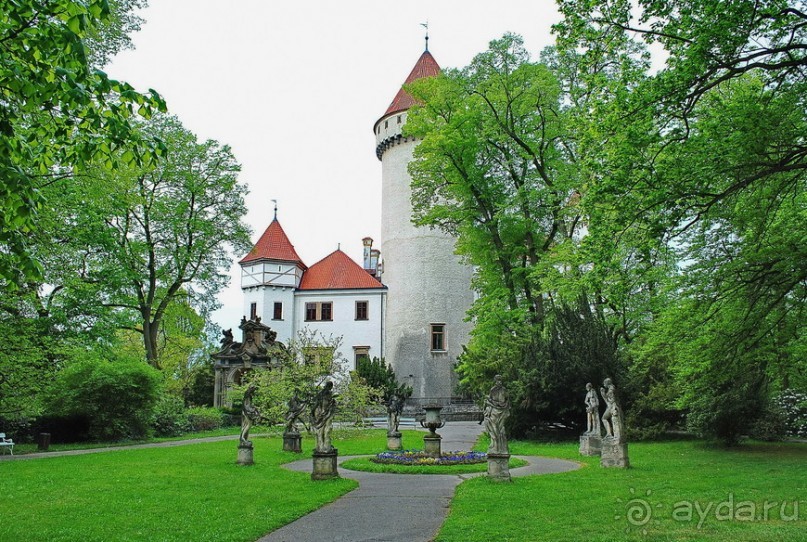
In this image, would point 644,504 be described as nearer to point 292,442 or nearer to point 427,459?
point 427,459

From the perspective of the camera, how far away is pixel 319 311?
48.5m

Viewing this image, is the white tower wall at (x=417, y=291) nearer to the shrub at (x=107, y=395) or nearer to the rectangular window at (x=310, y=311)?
the rectangular window at (x=310, y=311)

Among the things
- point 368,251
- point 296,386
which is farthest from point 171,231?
point 368,251

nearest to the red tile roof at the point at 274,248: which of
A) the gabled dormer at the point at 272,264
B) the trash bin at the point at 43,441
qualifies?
the gabled dormer at the point at 272,264

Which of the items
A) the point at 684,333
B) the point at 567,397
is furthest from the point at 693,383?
the point at 567,397

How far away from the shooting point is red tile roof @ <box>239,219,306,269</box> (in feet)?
158

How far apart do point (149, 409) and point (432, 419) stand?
12.7 meters

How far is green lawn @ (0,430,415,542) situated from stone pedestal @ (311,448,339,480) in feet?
0.80

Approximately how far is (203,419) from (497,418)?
23.4 meters

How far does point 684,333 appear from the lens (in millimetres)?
15391

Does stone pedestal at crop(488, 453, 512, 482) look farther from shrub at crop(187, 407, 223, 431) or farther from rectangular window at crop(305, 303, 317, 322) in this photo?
rectangular window at crop(305, 303, 317, 322)

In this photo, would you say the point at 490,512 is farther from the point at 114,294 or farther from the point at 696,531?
the point at 114,294

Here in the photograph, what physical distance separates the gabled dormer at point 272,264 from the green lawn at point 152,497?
1204 inches

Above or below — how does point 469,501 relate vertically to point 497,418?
below
